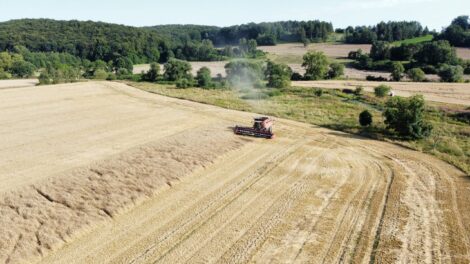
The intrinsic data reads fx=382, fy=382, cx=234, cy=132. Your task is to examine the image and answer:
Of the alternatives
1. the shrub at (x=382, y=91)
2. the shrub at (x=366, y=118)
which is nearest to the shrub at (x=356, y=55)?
the shrub at (x=382, y=91)

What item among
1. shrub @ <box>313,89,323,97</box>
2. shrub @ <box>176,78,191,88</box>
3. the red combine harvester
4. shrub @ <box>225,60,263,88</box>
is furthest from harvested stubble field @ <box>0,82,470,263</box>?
shrub @ <box>225,60,263,88</box>

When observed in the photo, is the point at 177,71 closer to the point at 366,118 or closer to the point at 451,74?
the point at 366,118

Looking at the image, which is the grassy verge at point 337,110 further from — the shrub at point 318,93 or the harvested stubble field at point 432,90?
the harvested stubble field at point 432,90

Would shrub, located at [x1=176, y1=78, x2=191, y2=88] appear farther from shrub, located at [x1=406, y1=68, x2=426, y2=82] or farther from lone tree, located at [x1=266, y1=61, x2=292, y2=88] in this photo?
shrub, located at [x1=406, y1=68, x2=426, y2=82]

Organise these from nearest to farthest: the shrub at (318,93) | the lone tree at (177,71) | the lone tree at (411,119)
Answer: the lone tree at (411,119)
the shrub at (318,93)
the lone tree at (177,71)

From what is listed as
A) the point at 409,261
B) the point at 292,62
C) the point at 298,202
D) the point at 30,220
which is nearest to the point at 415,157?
the point at 298,202
